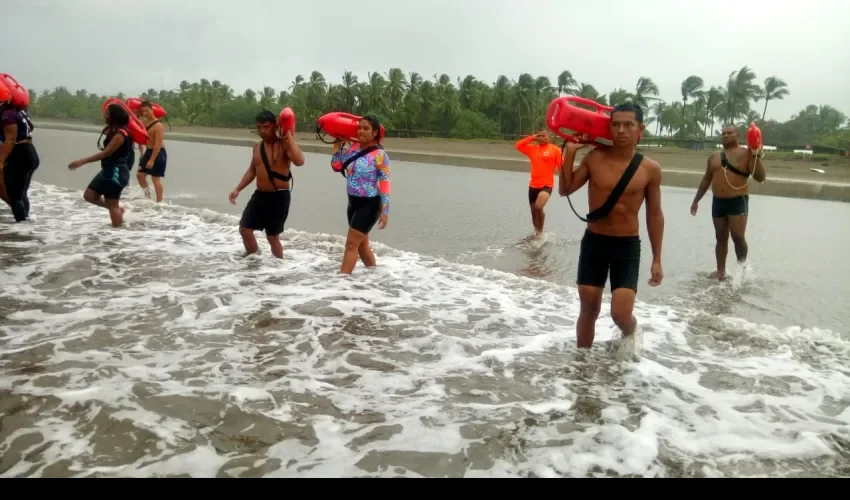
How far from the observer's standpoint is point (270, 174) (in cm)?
659

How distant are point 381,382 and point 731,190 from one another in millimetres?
5426

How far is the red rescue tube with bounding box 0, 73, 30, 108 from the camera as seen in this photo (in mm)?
7658

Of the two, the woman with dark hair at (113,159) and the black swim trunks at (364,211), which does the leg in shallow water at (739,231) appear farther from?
the woman with dark hair at (113,159)

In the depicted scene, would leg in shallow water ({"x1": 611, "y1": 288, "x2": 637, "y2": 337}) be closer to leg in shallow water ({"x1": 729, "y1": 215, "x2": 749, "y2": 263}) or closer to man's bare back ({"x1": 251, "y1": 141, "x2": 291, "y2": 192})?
leg in shallow water ({"x1": 729, "y1": 215, "x2": 749, "y2": 263})

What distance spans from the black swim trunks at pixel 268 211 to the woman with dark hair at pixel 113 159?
275 centimetres

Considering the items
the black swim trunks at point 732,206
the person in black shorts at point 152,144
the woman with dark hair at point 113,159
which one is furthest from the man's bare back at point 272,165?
the black swim trunks at point 732,206

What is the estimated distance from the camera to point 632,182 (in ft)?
13.1

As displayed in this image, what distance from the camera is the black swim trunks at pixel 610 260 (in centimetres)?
403

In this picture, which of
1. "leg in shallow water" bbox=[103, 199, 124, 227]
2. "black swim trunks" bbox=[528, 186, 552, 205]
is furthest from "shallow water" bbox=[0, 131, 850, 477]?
"black swim trunks" bbox=[528, 186, 552, 205]

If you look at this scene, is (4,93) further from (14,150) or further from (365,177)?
(365,177)

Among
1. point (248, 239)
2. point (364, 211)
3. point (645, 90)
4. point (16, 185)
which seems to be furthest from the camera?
point (645, 90)

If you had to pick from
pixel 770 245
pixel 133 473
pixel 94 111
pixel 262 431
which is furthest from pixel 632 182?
pixel 94 111

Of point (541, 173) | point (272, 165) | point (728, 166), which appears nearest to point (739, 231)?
point (728, 166)
